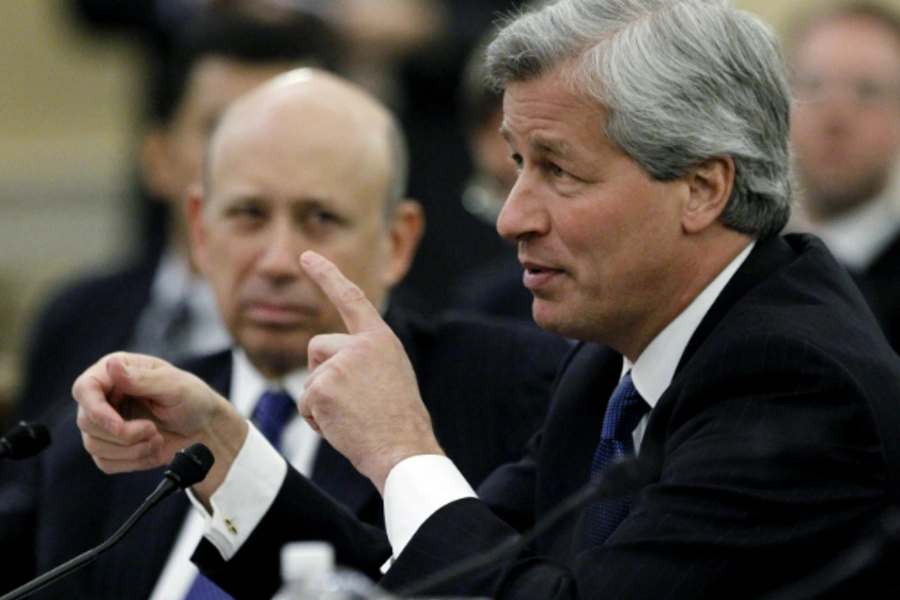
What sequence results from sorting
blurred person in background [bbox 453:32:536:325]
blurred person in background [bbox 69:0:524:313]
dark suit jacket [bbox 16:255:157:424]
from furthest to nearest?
1. blurred person in background [bbox 69:0:524:313]
2. blurred person in background [bbox 453:32:536:325]
3. dark suit jacket [bbox 16:255:157:424]

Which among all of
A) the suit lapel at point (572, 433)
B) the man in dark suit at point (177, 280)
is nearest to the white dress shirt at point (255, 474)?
the suit lapel at point (572, 433)

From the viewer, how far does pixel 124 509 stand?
9.18 ft

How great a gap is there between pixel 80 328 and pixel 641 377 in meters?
2.57

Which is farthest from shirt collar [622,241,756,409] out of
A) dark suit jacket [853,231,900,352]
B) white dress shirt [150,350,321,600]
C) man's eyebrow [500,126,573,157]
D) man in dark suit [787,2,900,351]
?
man in dark suit [787,2,900,351]

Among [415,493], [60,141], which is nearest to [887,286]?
[415,493]

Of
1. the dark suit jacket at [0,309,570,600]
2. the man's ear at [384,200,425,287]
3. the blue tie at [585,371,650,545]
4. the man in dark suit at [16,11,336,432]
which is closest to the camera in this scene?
the blue tie at [585,371,650,545]

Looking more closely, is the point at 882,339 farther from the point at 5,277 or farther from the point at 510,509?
the point at 5,277

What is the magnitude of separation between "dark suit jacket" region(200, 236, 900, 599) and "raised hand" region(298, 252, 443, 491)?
114mm

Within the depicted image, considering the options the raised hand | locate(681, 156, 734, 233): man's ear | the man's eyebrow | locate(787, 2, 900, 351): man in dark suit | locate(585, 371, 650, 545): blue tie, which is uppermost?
the man's eyebrow

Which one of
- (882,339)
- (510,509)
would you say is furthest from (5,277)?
(882,339)

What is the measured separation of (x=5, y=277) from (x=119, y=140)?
104cm

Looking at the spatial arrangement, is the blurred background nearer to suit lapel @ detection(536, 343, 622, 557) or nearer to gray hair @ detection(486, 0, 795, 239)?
suit lapel @ detection(536, 343, 622, 557)

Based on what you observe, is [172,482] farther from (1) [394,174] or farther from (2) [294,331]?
(1) [394,174]

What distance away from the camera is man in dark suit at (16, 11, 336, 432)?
14.2ft
